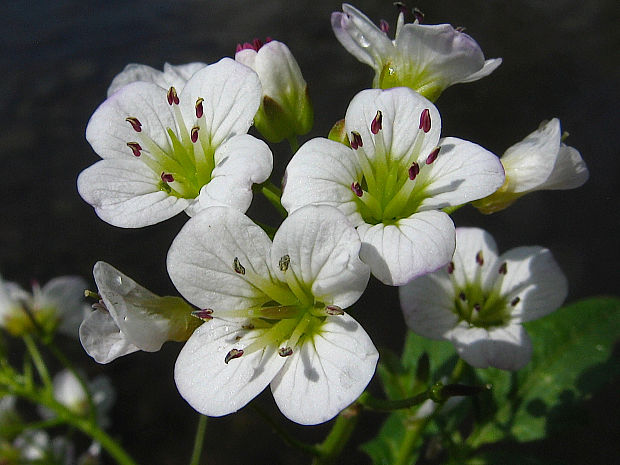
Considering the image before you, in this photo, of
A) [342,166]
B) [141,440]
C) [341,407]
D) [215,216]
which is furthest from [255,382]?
[141,440]

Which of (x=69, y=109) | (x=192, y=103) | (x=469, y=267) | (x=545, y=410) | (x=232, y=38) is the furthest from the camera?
(x=232, y=38)

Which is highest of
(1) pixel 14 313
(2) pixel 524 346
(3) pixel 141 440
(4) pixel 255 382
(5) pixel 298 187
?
(5) pixel 298 187

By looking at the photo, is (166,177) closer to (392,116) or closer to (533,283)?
(392,116)

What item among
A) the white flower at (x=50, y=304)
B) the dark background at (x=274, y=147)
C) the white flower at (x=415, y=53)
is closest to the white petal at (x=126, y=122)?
the white flower at (x=415, y=53)

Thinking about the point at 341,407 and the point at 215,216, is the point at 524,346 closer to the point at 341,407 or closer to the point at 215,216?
the point at 341,407

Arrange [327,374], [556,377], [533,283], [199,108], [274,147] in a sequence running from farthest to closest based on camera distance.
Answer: [274,147], [556,377], [533,283], [199,108], [327,374]

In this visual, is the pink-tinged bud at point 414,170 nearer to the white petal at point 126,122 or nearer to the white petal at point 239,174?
the white petal at point 239,174

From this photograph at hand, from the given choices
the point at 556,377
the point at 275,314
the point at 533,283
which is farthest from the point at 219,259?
the point at 556,377
